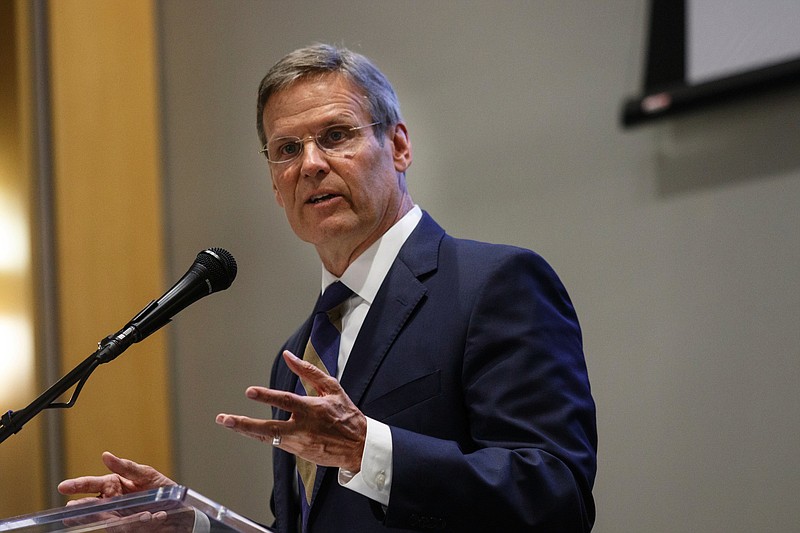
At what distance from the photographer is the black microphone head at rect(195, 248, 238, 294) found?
1.38m

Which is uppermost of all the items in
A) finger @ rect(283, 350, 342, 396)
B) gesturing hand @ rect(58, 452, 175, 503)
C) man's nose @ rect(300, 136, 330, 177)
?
man's nose @ rect(300, 136, 330, 177)

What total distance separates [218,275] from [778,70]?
1428 mm

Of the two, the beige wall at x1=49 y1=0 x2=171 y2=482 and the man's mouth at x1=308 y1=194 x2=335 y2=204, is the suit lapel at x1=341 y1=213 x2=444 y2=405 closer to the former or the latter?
→ the man's mouth at x1=308 y1=194 x2=335 y2=204

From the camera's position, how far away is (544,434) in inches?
55.5

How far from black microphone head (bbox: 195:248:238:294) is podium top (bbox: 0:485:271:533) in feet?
1.33

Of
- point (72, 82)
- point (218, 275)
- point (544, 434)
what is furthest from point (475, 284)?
point (72, 82)

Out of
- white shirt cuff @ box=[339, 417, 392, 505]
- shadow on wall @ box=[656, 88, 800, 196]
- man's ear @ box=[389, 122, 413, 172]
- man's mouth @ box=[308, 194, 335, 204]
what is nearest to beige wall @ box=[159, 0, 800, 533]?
shadow on wall @ box=[656, 88, 800, 196]

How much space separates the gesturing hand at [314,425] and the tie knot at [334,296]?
57cm

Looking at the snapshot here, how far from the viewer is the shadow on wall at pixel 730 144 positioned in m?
2.08

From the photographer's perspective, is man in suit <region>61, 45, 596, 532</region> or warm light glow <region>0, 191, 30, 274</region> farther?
warm light glow <region>0, 191, 30, 274</region>

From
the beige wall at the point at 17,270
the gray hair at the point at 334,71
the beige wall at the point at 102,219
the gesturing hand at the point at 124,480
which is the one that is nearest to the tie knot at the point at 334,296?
the gray hair at the point at 334,71

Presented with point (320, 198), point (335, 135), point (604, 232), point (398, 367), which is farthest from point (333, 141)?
point (604, 232)

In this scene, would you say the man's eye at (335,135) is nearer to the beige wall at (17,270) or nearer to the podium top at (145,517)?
the podium top at (145,517)

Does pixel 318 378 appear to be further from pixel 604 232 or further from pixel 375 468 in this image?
→ pixel 604 232
